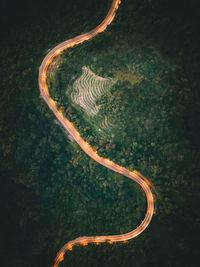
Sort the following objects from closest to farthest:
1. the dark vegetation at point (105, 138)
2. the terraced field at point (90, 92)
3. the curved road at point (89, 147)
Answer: the dark vegetation at point (105, 138) → the curved road at point (89, 147) → the terraced field at point (90, 92)

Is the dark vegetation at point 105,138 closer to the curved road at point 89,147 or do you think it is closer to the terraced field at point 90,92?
the curved road at point 89,147

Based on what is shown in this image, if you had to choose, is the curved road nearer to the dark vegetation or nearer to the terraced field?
the dark vegetation

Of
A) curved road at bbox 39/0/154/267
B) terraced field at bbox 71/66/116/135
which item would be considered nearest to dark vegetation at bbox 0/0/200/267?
curved road at bbox 39/0/154/267

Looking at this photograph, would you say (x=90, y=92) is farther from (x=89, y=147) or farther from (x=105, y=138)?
(x=89, y=147)

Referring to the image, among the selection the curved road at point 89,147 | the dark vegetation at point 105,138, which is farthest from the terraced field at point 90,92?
the curved road at point 89,147

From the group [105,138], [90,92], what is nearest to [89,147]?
[105,138]
